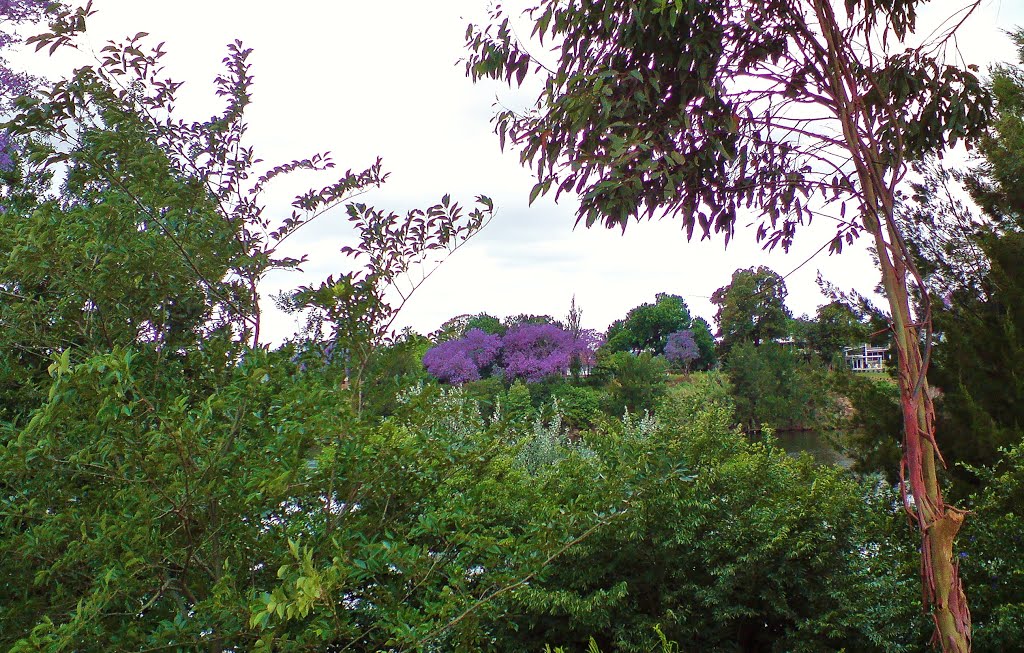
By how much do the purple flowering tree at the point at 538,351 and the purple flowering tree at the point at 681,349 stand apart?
927cm

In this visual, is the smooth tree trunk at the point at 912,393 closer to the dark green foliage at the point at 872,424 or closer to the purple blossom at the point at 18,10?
the dark green foliage at the point at 872,424

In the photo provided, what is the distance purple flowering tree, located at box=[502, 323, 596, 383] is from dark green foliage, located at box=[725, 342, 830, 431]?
5.33m

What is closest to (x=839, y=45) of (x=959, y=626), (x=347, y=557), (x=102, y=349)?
(x=959, y=626)

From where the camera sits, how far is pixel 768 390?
72.1 ft

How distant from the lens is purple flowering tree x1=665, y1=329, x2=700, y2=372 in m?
28.5

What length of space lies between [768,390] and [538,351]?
7.09 metres

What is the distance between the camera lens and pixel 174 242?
2391mm

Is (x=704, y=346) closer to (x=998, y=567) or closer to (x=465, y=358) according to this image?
(x=465, y=358)

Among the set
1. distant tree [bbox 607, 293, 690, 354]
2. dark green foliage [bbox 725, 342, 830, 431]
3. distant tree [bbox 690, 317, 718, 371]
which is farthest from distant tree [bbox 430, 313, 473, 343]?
distant tree [bbox 607, 293, 690, 354]

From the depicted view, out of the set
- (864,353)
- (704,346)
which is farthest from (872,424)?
(704,346)

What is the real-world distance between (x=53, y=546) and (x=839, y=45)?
3.20 m

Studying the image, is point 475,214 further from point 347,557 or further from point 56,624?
point 56,624

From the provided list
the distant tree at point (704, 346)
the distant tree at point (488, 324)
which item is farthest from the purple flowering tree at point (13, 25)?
the distant tree at point (704, 346)

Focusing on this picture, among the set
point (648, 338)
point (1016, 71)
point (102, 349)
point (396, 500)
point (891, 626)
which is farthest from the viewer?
point (648, 338)
